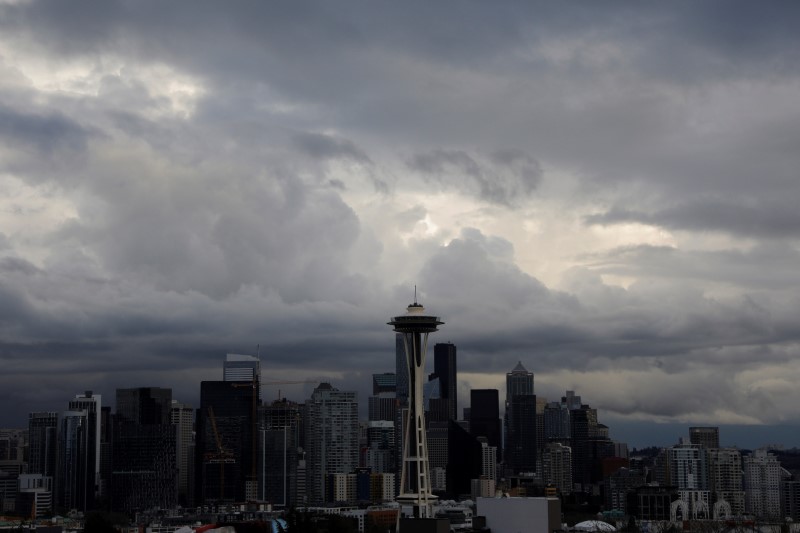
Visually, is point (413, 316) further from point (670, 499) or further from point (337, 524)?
point (670, 499)

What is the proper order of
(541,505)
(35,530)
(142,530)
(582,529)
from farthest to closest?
(142,530)
(35,530)
(582,529)
(541,505)

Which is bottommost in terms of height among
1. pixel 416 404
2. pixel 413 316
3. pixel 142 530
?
pixel 142 530

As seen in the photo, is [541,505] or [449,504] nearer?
[541,505]

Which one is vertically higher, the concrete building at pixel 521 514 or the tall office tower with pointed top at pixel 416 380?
the tall office tower with pointed top at pixel 416 380

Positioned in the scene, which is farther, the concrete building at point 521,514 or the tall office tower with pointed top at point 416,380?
the tall office tower with pointed top at point 416,380

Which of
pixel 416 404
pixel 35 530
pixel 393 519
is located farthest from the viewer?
pixel 393 519

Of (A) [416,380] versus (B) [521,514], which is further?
(A) [416,380]

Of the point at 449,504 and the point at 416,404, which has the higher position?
the point at 416,404

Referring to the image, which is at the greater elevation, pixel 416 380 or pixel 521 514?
pixel 416 380

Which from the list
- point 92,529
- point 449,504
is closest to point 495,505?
point 92,529

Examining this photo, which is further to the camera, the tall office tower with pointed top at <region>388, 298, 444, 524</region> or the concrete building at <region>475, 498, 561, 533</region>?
the tall office tower with pointed top at <region>388, 298, 444, 524</region>

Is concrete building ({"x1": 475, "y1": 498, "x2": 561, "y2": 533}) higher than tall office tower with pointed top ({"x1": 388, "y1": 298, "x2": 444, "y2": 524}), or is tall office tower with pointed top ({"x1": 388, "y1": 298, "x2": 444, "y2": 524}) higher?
tall office tower with pointed top ({"x1": 388, "y1": 298, "x2": 444, "y2": 524})
